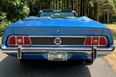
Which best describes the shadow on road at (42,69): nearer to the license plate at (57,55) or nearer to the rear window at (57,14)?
the license plate at (57,55)

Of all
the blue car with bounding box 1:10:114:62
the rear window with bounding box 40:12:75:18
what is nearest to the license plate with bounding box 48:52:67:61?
the blue car with bounding box 1:10:114:62

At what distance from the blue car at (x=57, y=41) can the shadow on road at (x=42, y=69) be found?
804 millimetres

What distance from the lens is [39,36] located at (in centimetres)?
552

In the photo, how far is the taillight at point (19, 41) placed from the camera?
555 centimetres

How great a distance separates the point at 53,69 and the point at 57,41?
1441 mm

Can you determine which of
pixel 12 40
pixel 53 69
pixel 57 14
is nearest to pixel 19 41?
pixel 12 40

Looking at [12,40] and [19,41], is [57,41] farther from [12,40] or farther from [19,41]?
[12,40]

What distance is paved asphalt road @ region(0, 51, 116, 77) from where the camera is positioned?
6.28 m

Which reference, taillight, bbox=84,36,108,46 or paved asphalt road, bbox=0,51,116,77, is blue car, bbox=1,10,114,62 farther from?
paved asphalt road, bbox=0,51,116,77

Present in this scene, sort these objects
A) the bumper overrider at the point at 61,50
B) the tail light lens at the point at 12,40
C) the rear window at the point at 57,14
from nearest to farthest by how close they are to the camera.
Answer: the bumper overrider at the point at 61,50 < the tail light lens at the point at 12,40 < the rear window at the point at 57,14

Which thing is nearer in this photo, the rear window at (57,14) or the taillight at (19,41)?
the taillight at (19,41)

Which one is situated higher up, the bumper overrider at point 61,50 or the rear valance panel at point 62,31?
the rear valance panel at point 62,31

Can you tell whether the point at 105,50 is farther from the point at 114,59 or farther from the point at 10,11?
the point at 10,11

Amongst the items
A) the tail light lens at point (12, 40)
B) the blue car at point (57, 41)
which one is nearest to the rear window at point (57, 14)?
the blue car at point (57, 41)
